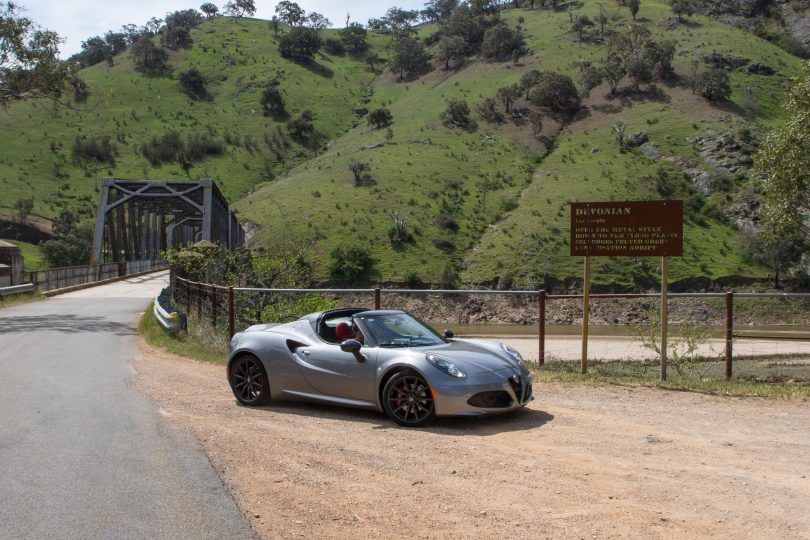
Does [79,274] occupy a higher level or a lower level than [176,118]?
lower

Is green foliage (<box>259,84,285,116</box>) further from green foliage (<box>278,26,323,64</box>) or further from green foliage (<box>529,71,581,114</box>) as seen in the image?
green foliage (<box>529,71,581,114</box>)

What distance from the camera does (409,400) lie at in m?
8.09

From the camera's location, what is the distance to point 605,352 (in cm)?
1830

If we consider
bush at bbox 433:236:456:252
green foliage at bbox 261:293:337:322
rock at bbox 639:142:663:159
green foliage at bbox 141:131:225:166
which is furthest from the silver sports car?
green foliage at bbox 141:131:225:166

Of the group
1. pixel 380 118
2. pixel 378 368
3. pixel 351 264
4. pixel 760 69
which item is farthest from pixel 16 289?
pixel 760 69

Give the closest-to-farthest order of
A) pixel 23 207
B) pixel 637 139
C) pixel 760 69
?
pixel 637 139 → pixel 23 207 → pixel 760 69

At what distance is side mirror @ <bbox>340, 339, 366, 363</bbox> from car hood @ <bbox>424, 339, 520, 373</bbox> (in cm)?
77

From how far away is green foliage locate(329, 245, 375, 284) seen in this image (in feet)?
186

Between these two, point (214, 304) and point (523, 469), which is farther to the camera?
point (214, 304)

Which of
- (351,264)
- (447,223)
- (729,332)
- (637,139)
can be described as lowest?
(729,332)

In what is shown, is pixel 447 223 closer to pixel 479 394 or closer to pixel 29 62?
pixel 29 62

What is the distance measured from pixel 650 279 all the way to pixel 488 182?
22.9m

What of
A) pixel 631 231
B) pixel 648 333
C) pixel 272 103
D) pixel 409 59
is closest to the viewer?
pixel 631 231

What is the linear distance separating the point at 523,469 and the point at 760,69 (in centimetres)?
9728
